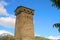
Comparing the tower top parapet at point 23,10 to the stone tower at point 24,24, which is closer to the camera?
the stone tower at point 24,24

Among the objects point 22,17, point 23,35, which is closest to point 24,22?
point 22,17

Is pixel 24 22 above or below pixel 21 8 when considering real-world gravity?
below

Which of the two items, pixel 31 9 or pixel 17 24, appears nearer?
pixel 17 24

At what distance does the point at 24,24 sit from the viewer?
7.79 metres

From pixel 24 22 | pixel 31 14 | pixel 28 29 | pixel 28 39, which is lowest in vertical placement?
pixel 28 39

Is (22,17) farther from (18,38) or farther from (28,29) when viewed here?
(18,38)

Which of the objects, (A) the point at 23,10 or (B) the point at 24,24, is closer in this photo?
(B) the point at 24,24

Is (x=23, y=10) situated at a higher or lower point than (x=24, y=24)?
higher

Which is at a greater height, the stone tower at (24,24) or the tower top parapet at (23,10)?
the tower top parapet at (23,10)

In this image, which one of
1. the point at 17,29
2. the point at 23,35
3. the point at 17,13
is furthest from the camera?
the point at 17,13

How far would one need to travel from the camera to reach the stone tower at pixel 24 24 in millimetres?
7559

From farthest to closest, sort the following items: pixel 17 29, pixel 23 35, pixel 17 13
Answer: pixel 17 13 < pixel 17 29 < pixel 23 35

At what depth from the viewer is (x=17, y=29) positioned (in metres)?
7.95

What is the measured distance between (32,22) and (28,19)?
15.4 inches
